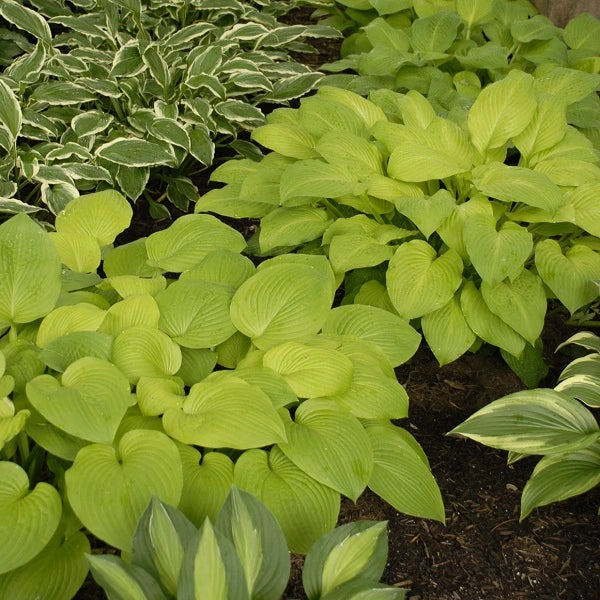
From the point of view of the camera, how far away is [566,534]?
1910 millimetres

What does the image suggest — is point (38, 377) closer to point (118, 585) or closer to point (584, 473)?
point (118, 585)

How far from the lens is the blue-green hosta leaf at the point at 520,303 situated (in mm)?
2096

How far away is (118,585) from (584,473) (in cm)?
118

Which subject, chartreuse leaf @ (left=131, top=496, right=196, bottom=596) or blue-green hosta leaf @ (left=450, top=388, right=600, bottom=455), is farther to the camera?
blue-green hosta leaf @ (left=450, top=388, right=600, bottom=455)

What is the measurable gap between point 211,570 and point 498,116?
1.71 m

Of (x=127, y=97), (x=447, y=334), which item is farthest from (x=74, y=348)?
(x=127, y=97)

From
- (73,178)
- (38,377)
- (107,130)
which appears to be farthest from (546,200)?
(107,130)

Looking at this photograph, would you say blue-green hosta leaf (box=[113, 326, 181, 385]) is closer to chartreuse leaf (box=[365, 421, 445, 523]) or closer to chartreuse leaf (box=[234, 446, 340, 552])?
chartreuse leaf (box=[234, 446, 340, 552])

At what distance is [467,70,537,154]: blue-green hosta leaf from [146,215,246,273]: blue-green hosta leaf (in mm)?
846

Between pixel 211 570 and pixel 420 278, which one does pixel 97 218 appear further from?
pixel 211 570

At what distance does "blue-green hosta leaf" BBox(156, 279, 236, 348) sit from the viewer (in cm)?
181

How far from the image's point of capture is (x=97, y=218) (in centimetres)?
215

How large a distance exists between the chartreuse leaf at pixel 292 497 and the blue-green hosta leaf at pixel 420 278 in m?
0.65

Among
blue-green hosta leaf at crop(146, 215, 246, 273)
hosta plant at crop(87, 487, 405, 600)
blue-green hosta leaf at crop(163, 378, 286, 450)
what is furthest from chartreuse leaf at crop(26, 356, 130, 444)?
blue-green hosta leaf at crop(146, 215, 246, 273)
